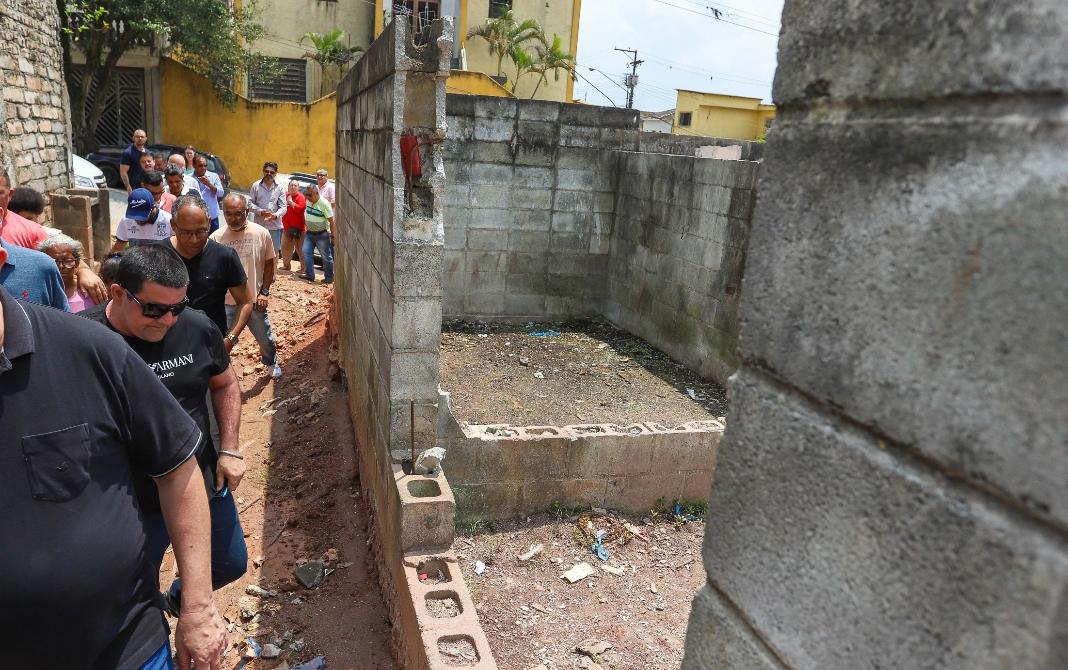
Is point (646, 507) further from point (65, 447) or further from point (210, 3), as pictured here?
point (210, 3)

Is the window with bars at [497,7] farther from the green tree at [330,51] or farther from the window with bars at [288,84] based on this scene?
the window with bars at [288,84]

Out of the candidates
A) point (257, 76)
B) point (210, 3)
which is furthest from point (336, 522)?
point (257, 76)

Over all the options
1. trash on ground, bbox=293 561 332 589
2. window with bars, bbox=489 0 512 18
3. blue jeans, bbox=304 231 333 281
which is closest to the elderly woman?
trash on ground, bbox=293 561 332 589

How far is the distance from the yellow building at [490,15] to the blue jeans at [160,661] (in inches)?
1061

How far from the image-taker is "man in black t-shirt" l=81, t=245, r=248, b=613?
2.94 metres

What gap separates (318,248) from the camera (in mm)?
10359

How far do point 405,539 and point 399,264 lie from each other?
1.49 meters

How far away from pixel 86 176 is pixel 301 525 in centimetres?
966

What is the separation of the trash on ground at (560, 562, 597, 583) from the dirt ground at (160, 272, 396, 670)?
1.22 metres

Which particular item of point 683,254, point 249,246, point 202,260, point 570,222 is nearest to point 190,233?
point 202,260

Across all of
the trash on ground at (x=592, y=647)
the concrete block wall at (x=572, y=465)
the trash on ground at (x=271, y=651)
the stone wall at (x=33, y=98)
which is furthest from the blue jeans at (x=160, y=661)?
the stone wall at (x=33, y=98)

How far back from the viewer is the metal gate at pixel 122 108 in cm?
2094

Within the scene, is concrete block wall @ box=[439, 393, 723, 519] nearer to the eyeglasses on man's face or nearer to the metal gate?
the eyeglasses on man's face

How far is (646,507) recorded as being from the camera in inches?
218
